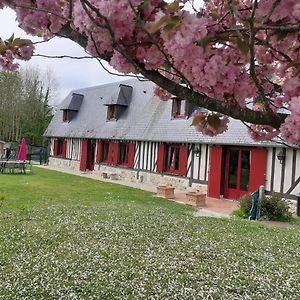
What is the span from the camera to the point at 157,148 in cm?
1825

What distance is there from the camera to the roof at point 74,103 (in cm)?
2688

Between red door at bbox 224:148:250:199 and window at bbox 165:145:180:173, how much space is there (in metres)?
3.06

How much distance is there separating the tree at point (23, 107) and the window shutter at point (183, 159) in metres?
22.3

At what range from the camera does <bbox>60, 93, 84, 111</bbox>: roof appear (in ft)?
88.2

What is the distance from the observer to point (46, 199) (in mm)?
11938

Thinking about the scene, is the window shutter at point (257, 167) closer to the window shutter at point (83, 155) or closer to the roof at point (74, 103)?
the window shutter at point (83, 155)

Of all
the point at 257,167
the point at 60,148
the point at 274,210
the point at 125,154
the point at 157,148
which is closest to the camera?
the point at 274,210

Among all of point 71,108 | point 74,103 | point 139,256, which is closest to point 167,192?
point 139,256

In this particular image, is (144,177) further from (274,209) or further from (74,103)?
(74,103)

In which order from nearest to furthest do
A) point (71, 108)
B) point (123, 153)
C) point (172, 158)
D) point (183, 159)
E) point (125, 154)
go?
point (183, 159) < point (172, 158) < point (125, 154) < point (123, 153) < point (71, 108)

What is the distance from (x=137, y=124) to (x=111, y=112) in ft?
10.4

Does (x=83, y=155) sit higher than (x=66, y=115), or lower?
lower

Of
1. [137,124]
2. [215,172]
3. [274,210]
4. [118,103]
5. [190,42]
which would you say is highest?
[118,103]

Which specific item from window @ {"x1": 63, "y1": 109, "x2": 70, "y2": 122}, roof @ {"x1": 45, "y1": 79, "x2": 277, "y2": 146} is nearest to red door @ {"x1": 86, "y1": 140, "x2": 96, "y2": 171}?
roof @ {"x1": 45, "y1": 79, "x2": 277, "y2": 146}
